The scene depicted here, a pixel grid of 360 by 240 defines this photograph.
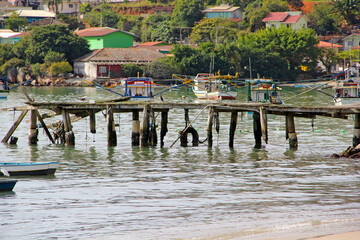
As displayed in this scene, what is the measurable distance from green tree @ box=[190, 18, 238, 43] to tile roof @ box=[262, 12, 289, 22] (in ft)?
27.2

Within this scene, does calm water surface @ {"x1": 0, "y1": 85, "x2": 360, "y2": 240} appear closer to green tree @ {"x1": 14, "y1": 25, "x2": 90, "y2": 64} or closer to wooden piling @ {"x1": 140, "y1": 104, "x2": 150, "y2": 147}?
wooden piling @ {"x1": 140, "y1": 104, "x2": 150, "y2": 147}

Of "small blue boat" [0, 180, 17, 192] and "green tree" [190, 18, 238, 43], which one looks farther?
"green tree" [190, 18, 238, 43]

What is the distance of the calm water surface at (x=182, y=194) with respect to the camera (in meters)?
17.5

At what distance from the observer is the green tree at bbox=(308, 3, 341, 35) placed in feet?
470

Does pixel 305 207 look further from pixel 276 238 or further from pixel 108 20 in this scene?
pixel 108 20

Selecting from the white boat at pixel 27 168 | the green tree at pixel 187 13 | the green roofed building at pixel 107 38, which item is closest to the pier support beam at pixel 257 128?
the white boat at pixel 27 168

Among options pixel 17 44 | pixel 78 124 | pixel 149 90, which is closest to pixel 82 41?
pixel 17 44

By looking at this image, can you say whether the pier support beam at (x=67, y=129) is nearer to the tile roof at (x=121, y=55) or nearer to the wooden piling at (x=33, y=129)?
the wooden piling at (x=33, y=129)

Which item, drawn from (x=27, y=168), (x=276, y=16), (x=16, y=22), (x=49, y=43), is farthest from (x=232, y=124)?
(x=16, y=22)

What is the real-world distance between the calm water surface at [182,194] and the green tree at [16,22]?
11981cm

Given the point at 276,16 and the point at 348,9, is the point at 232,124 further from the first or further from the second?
the point at 348,9

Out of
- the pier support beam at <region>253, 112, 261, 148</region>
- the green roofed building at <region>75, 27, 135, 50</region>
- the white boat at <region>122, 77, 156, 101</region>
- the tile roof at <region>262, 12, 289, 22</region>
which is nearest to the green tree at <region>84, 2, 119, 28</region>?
the green roofed building at <region>75, 27, 135, 50</region>

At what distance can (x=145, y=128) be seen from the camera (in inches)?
1244

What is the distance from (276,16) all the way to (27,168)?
399ft
